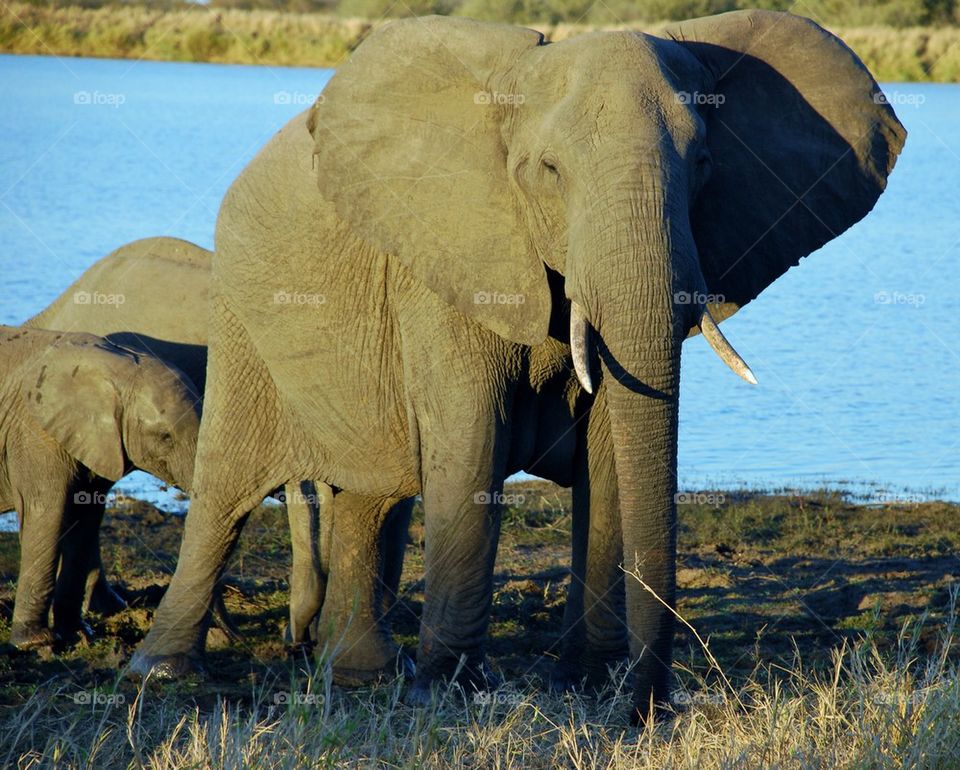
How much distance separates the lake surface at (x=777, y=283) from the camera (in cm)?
1080

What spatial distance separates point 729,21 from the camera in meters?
5.20

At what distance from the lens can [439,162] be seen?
5.04 meters

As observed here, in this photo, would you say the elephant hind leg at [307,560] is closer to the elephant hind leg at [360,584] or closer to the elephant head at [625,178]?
the elephant hind leg at [360,584]

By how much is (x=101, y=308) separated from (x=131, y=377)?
1203 millimetres

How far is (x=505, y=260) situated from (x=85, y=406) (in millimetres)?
2495

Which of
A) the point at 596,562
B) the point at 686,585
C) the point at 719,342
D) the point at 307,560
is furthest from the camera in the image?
the point at 686,585

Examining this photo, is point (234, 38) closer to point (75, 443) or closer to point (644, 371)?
point (75, 443)

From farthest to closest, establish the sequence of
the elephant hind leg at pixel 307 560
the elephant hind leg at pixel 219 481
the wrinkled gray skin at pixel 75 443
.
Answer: the wrinkled gray skin at pixel 75 443
the elephant hind leg at pixel 307 560
the elephant hind leg at pixel 219 481

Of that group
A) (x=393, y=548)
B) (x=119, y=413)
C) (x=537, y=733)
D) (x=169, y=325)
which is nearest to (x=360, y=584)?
(x=393, y=548)

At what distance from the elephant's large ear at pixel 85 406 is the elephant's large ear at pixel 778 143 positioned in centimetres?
263

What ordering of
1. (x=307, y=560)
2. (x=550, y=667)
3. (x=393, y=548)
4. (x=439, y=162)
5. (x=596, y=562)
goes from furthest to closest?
(x=307, y=560) → (x=393, y=548) → (x=550, y=667) → (x=596, y=562) → (x=439, y=162)

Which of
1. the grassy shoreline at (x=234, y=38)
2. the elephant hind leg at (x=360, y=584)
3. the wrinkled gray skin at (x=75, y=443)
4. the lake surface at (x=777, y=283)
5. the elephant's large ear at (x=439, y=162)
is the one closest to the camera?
the elephant's large ear at (x=439, y=162)

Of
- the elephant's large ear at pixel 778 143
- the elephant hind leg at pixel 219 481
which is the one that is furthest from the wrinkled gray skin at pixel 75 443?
the elephant's large ear at pixel 778 143

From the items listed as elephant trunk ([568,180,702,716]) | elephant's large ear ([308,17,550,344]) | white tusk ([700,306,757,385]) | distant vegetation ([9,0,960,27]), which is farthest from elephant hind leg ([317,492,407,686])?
distant vegetation ([9,0,960,27])
